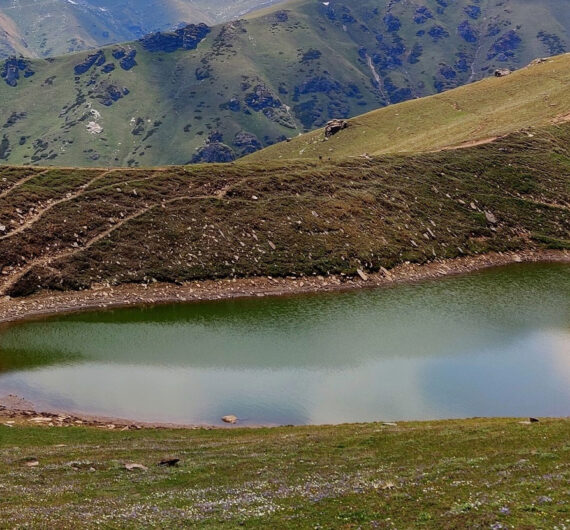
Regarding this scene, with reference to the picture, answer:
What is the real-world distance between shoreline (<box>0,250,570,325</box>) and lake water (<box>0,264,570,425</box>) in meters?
2.57

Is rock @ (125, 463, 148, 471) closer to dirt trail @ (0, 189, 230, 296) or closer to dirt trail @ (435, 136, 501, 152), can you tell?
dirt trail @ (0, 189, 230, 296)

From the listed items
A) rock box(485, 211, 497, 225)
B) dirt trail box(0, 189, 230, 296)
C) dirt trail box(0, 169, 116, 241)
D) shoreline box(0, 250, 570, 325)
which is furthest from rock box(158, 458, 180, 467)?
rock box(485, 211, 497, 225)

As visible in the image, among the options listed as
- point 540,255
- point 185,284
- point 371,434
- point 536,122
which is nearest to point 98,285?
point 185,284

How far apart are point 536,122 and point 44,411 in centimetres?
16421

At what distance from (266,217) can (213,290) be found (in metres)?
22.4

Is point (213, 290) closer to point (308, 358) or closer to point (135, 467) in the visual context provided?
point (308, 358)

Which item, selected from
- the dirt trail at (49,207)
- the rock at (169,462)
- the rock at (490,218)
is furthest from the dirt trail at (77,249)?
the rock at (490,218)

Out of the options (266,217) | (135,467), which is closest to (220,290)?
(266,217)

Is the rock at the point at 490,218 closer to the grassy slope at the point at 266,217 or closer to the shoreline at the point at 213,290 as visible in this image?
the grassy slope at the point at 266,217

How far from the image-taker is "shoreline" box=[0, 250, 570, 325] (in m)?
77.4

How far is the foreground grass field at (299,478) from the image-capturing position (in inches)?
925

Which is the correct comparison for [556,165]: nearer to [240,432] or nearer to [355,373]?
[355,373]

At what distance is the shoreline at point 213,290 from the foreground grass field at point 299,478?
36700 millimetres

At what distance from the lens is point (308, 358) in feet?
208
